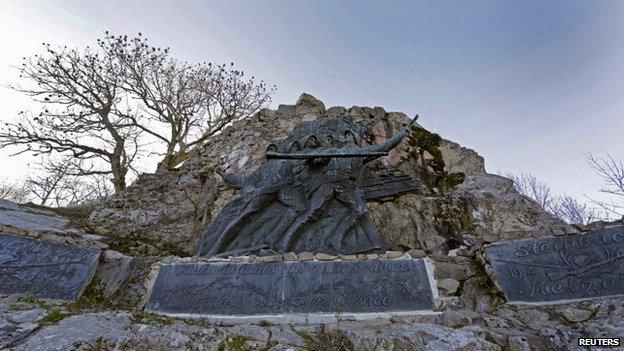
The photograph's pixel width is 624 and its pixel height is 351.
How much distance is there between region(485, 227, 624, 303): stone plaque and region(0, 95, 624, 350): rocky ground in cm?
13

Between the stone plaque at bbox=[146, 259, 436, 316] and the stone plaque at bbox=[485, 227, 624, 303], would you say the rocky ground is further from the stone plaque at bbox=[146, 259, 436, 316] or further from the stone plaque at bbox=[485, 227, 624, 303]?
the stone plaque at bbox=[146, 259, 436, 316]

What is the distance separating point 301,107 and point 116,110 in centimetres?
881

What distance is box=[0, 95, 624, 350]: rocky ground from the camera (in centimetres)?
332

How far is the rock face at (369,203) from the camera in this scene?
21.1 ft

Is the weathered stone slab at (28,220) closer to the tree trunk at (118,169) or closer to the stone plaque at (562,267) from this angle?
the stone plaque at (562,267)

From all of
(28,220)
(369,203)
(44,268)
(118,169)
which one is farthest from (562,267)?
(118,169)

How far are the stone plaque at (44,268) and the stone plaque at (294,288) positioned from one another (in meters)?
0.98

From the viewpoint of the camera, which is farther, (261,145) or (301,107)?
(301,107)

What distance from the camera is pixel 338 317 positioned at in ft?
12.6

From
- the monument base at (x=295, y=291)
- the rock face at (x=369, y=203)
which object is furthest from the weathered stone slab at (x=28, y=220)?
the monument base at (x=295, y=291)

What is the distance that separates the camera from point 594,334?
3236 millimetres

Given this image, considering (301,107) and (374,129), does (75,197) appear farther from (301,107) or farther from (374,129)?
(374,129)

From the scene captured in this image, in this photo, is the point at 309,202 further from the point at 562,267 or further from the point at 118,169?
the point at 118,169

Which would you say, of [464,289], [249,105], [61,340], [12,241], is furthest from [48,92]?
[464,289]
